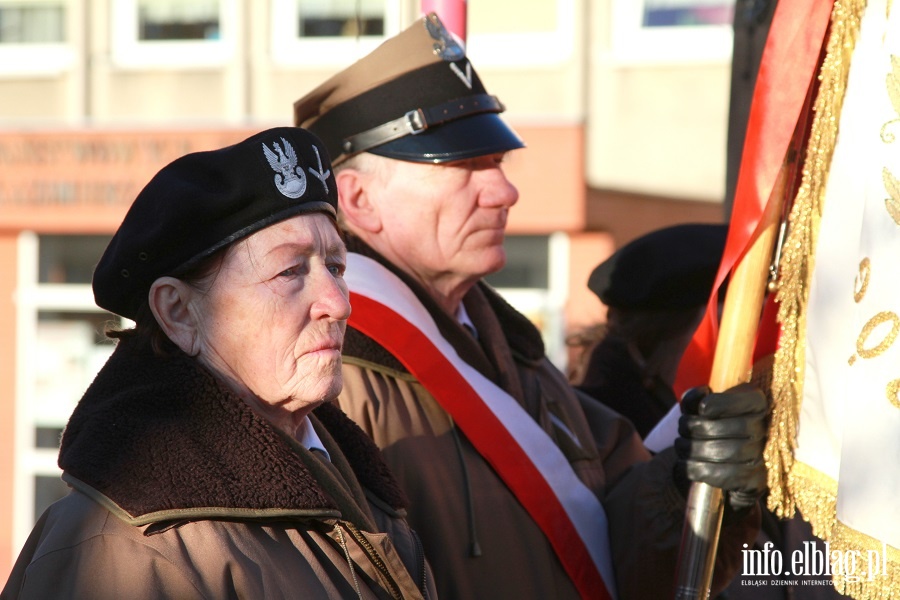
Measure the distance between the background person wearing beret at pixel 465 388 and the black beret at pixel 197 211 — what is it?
0.68 metres

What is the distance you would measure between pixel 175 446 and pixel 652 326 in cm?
211

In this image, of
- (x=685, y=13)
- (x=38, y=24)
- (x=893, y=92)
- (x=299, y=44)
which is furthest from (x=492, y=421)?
(x=38, y=24)

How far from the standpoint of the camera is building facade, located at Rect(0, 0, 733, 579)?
29.5 feet

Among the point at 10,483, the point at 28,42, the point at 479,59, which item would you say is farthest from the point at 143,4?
the point at 10,483

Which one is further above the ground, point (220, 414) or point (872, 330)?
point (872, 330)

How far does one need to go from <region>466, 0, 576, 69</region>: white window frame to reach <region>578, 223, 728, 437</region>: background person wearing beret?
5.87 metres

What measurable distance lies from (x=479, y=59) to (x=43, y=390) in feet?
14.5

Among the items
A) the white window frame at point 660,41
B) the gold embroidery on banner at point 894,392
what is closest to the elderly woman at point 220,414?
the gold embroidery on banner at point 894,392

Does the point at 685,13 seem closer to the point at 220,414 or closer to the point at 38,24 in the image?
the point at 38,24

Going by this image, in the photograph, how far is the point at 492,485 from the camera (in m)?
2.59

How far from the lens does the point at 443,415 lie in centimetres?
259

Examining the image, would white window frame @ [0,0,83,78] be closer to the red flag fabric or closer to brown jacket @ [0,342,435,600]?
the red flag fabric

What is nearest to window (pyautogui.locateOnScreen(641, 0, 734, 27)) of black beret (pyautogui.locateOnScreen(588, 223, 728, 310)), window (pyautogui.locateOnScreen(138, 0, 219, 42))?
window (pyautogui.locateOnScreen(138, 0, 219, 42))

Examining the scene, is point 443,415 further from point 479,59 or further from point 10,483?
point 10,483
